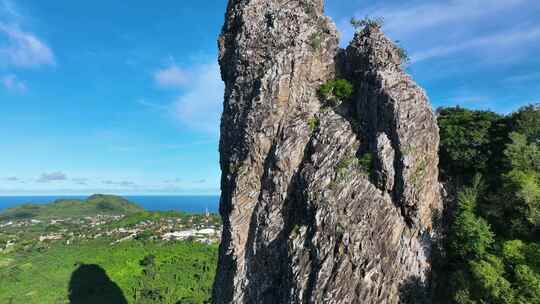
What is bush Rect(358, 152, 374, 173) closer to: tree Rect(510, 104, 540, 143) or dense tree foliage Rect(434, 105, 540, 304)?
dense tree foliage Rect(434, 105, 540, 304)

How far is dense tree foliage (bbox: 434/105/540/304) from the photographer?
22.8 m

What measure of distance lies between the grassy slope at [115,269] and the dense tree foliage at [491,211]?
211 feet

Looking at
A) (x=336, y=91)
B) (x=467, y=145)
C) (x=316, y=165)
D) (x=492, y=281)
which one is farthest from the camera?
(x=336, y=91)

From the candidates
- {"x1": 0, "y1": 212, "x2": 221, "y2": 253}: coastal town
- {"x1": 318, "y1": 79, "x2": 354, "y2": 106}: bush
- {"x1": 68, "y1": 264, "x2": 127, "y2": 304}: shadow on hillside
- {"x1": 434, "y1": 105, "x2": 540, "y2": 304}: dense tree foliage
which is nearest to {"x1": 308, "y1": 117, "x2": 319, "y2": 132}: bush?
{"x1": 318, "y1": 79, "x2": 354, "y2": 106}: bush

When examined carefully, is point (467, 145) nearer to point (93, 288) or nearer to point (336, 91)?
point (336, 91)

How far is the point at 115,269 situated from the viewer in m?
101

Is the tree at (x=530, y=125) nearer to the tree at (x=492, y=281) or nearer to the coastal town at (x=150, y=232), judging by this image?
the tree at (x=492, y=281)

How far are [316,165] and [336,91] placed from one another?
7.94m

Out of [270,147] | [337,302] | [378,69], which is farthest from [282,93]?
[337,302]

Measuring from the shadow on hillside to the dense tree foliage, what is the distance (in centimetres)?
7707

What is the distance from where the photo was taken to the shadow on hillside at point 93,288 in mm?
84194

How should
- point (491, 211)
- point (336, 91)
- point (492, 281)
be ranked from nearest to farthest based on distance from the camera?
point (492, 281)
point (491, 211)
point (336, 91)

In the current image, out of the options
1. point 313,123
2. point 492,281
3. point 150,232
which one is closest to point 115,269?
point 150,232

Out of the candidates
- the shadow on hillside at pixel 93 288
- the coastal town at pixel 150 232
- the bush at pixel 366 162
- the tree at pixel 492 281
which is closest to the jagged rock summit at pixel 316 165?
the bush at pixel 366 162
